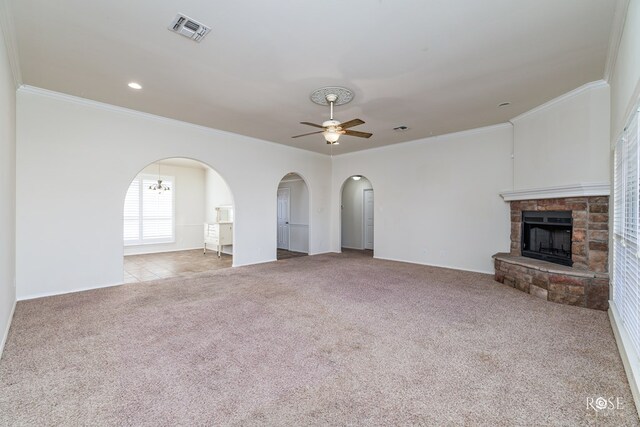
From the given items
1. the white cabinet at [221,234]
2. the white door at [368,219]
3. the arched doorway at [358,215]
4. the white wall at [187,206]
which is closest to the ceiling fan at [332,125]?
the arched doorway at [358,215]

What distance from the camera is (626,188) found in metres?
2.74

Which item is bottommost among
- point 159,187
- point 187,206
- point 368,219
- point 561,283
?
point 561,283

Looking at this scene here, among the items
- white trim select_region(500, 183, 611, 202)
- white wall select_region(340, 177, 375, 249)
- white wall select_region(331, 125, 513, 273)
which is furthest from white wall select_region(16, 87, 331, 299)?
white trim select_region(500, 183, 611, 202)

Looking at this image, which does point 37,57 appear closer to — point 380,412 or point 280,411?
point 280,411

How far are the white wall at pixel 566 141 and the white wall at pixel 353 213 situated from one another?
4928 millimetres

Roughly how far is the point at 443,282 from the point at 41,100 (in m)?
6.85

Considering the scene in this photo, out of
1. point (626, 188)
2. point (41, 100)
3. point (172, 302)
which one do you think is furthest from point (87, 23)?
point (626, 188)

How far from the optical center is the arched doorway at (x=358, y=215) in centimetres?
951

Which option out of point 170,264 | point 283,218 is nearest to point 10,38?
point 170,264

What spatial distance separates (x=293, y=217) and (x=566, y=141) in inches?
268

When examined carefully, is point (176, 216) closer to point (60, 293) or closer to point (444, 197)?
point (60, 293)

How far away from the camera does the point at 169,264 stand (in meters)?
6.96

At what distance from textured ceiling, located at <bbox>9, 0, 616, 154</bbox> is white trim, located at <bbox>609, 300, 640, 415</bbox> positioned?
2.80m

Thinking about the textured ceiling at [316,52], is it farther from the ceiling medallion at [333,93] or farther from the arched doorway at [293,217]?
the arched doorway at [293,217]
